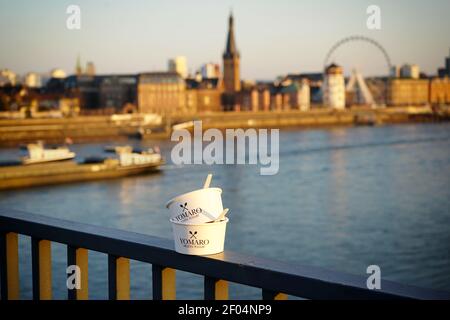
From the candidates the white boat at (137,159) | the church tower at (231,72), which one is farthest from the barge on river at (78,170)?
the church tower at (231,72)

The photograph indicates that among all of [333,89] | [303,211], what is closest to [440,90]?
[333,89]

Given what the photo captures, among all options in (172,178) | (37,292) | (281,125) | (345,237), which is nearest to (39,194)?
(172,178)

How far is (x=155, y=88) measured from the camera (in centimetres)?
3634

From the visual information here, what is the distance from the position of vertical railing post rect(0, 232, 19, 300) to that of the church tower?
3880cm

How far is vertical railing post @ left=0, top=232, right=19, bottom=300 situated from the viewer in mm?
1019

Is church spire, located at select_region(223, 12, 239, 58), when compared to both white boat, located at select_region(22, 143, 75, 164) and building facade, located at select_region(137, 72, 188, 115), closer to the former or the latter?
building facade, located at select_region(137, 72, 188, 115)

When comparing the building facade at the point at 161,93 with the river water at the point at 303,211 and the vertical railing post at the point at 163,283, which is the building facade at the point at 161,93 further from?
the vertical railing post at the point at 163,283

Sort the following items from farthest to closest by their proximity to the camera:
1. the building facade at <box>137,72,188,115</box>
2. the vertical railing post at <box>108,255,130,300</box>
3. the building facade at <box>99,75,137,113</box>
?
the building facade at <box>99,75,137,113</box> < the building facade at <box>137,72,188,115</box> < the vertical railing post at <box>108,255,130,300</box>

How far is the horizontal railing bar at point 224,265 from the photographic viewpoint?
640 millimetres

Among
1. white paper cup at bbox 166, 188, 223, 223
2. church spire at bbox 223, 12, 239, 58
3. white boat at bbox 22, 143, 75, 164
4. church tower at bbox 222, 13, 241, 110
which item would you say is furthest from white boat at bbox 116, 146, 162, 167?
church spire at bbox 223, 12, 239, 58

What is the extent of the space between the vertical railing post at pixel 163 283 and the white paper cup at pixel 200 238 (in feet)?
0.11

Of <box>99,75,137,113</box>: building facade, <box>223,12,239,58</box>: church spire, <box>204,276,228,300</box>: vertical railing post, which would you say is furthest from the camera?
<box>223,12,239,58</box>: church spire
